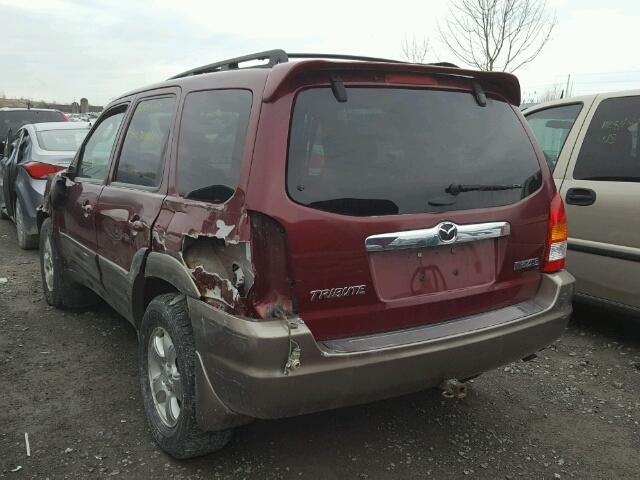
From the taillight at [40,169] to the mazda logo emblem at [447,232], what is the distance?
5.43 metres

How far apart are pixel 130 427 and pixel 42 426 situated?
0.46 metres

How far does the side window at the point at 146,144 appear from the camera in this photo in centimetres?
289

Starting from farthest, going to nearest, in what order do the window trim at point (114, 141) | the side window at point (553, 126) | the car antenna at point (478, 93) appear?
the side window at point (553, 126) → the window trim at point (114, 141) → the car antenna at point (478, 93)

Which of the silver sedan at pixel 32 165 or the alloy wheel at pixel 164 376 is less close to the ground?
the silver sedan at pixel 32 165

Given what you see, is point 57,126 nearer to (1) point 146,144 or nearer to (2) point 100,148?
(2) point 100,148

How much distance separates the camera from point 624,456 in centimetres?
277

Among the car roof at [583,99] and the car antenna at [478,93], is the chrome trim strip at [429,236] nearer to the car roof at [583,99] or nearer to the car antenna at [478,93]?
the car antenna at [478,93]

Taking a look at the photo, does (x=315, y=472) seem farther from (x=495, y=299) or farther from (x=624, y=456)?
(x=624, y=456)

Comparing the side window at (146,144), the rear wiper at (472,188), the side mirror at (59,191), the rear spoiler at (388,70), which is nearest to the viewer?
the rear spoiler at (388,70)

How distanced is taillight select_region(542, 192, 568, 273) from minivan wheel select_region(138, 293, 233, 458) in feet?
5.61

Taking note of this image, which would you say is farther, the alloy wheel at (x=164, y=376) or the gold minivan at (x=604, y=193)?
the gold minivan at (x=604, y=193)

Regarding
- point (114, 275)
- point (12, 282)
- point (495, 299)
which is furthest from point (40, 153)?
point (495, 299)

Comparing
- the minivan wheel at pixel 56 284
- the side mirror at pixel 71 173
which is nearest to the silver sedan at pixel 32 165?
the minivan wheel at pixel 56 284

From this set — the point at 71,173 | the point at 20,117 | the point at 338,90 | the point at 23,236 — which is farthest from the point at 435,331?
the point at 20,117
